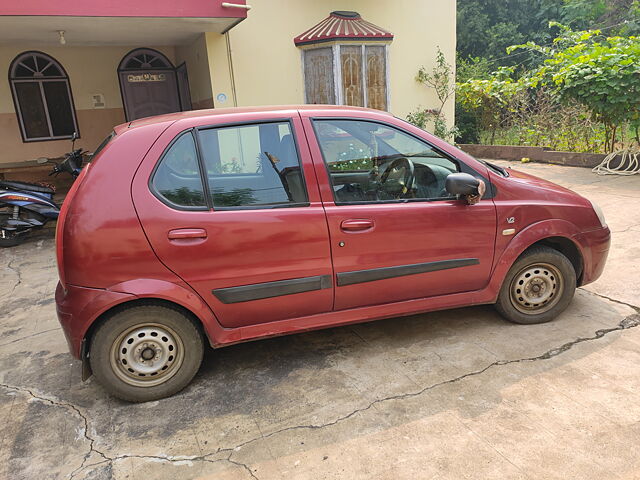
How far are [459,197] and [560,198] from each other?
871 millimetres

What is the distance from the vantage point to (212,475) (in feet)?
7.67

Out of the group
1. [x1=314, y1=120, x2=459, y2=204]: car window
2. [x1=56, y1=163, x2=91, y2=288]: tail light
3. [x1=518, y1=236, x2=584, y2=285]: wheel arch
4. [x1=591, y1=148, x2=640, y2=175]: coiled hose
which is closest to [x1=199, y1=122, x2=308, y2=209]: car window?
[x1=314, y1=120, x2=459, y2=204]: car window

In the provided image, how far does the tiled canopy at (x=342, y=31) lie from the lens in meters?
8.74

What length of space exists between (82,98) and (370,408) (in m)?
10.5

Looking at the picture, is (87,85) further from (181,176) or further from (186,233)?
(186,233)

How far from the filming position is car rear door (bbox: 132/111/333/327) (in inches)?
110

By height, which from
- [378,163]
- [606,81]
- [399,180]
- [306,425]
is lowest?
[306,425]

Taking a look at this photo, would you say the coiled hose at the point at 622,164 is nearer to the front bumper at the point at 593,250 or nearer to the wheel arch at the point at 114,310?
the front bumper at the point at 593,250

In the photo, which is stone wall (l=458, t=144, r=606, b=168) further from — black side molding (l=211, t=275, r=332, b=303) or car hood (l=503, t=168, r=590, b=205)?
black side molding (l=211, t=275, r=332, b=303)

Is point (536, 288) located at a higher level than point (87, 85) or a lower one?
lower

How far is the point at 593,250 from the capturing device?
3.62m

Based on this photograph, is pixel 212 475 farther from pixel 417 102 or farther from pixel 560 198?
pixel 417 102

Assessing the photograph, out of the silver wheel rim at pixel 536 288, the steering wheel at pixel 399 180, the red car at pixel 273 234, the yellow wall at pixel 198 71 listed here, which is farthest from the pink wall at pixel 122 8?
the silver wheel rim at pixel 536 288

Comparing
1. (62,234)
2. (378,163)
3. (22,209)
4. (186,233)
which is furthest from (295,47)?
(62,234)
